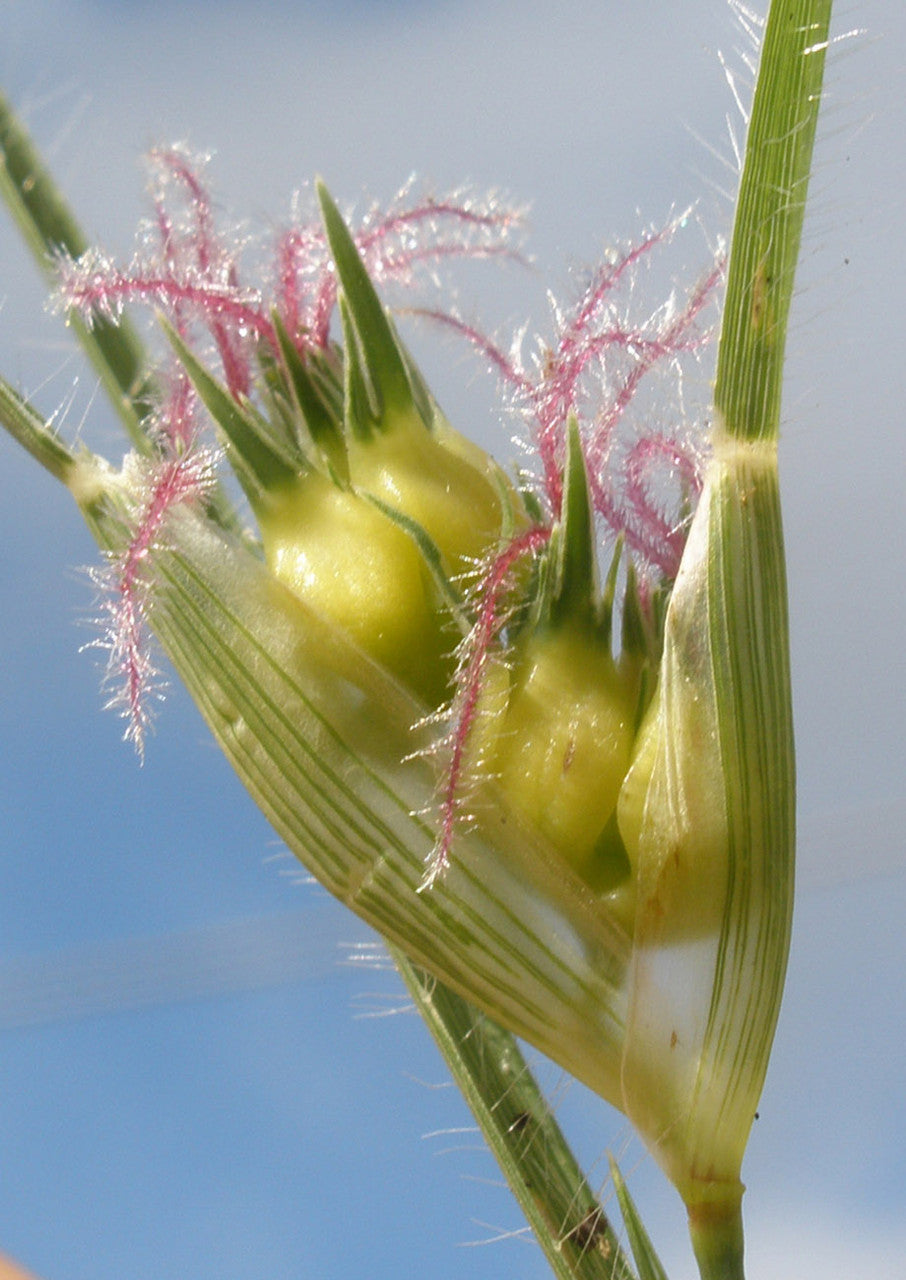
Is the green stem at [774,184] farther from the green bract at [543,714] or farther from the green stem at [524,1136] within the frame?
the green stem at [524,1136]

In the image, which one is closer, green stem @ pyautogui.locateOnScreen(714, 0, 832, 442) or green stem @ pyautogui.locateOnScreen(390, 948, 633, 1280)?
green stem @ pyautogui.locateOnScreen(714, 0, 832, 442)

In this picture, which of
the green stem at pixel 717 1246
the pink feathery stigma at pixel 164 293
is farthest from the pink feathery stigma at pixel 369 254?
the green stem at pixel 717 1246

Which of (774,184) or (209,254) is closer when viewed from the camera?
(774,184)

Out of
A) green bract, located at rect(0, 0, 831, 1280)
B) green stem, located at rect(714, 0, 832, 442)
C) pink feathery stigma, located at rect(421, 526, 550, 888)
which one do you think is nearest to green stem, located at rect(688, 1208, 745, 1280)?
green bract, located at rect(0, 0, 831, 1280)

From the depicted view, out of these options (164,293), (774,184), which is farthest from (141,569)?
(774,184)

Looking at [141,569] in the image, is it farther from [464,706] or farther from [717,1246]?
[717,1246]

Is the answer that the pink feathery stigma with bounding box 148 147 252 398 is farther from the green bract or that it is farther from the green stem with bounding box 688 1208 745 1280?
the green stem with bounding box 688 1208 745 1280

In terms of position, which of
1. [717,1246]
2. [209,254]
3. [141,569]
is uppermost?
[209,254]
